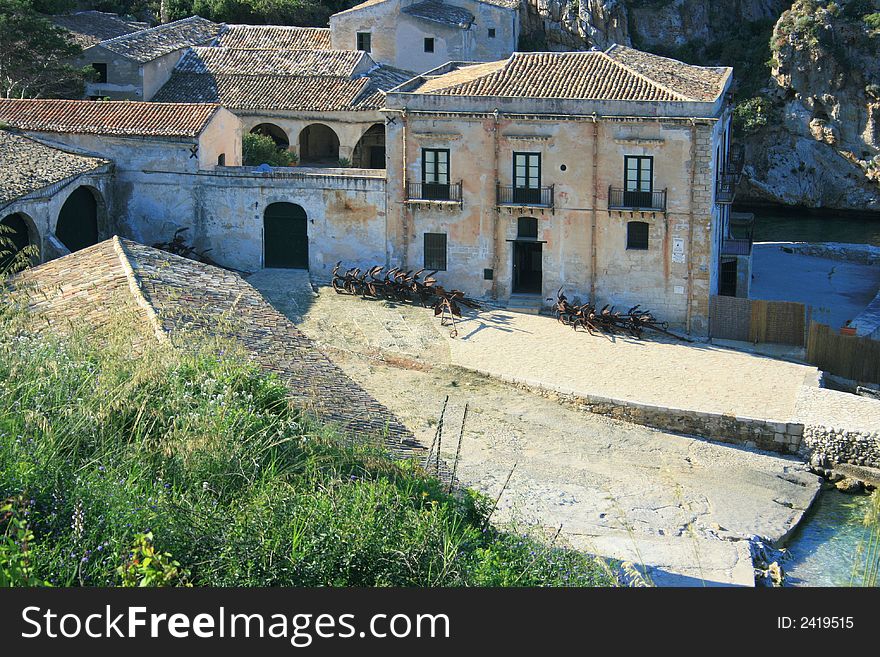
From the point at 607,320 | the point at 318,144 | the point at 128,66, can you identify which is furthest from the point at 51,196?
the point at 318,144

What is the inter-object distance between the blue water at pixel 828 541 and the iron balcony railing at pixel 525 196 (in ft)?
44.8

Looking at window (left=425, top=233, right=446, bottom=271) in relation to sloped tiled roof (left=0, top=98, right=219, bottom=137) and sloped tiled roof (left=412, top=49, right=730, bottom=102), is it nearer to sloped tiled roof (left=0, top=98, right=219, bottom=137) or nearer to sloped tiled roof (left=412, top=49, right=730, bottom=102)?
sloped tiled roof (left=412, top=49, right=730, bottom=102)

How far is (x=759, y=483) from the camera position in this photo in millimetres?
27125

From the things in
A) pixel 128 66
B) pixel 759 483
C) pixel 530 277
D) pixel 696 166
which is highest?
pixel 128 66

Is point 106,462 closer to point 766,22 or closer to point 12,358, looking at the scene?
point 12,358

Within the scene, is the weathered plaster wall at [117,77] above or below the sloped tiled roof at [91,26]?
below

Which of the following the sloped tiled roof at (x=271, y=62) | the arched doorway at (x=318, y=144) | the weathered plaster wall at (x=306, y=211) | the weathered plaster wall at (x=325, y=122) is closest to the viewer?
the weathered plaster wall at (x=306, y=211)

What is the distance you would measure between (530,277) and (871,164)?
33.6 meters

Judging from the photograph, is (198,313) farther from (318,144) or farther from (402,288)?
(318,144)

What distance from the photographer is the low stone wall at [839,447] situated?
28.1m

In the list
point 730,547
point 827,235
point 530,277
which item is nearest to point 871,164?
point 827,235

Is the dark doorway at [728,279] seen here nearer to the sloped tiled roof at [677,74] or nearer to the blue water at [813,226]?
the sloped tiled roof at [677,74]

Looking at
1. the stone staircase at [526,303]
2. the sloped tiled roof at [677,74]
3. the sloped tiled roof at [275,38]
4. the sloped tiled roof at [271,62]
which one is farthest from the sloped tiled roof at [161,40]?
the stone staircase at [526,303]

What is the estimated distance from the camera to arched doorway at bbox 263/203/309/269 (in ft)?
132
